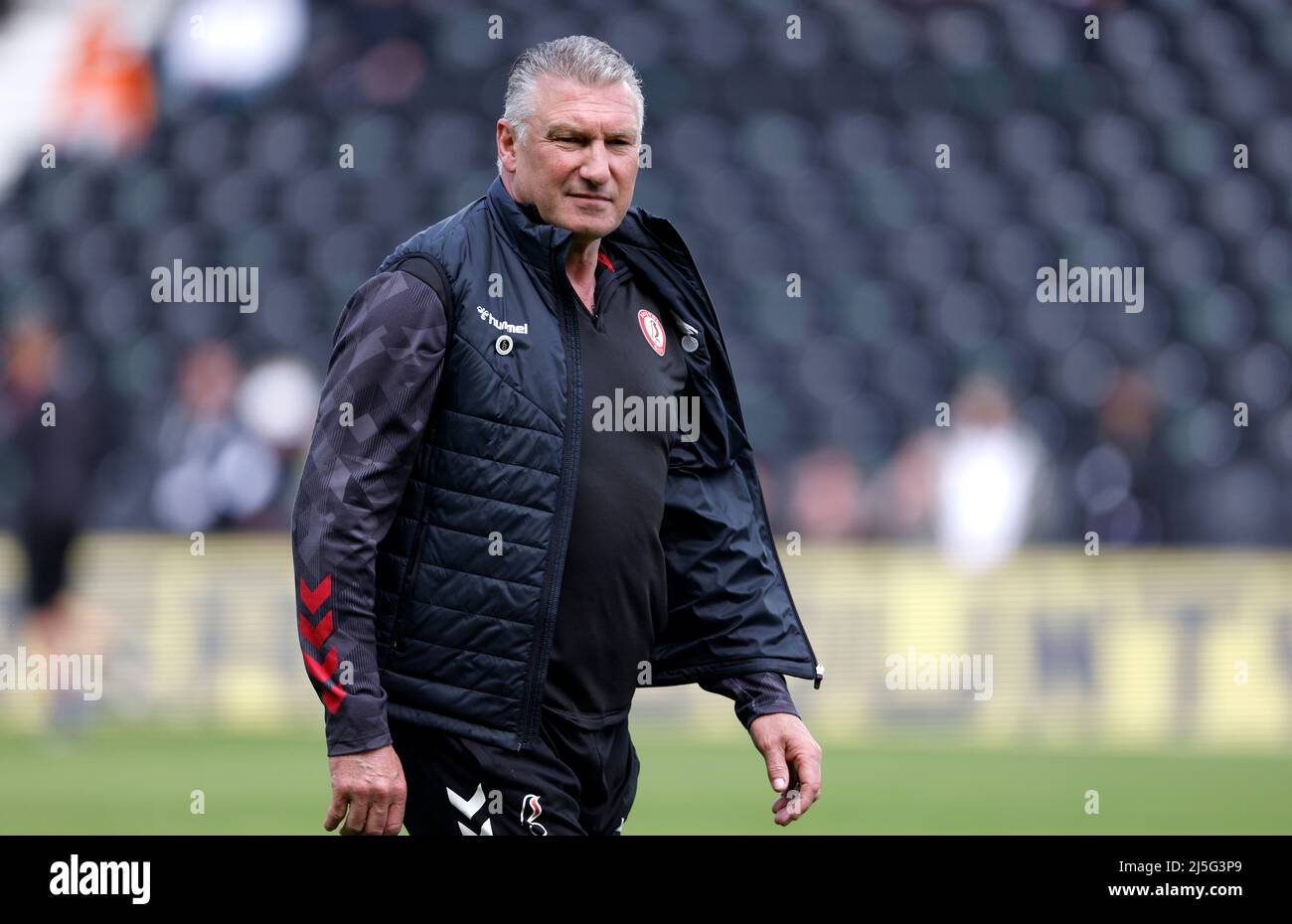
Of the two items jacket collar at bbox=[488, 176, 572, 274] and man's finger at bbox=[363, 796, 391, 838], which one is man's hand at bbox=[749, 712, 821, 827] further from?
jacket collar at bbox=[488, 176, 572, 274]

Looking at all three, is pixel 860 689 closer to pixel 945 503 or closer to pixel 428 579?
pixel 945 503

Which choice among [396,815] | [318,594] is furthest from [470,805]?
[318,594]

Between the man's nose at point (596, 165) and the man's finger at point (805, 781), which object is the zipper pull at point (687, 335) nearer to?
the man's nose at point (596, 165)

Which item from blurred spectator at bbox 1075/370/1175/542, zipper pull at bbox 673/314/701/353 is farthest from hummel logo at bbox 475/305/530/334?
blurred spectator at bbox 1075/370/1175/542

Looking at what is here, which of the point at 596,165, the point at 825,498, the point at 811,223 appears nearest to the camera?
the point at 596,165

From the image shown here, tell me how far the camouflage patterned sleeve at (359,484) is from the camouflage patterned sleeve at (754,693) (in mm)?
669

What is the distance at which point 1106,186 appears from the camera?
1020 cm

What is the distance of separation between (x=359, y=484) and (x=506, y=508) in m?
0.22

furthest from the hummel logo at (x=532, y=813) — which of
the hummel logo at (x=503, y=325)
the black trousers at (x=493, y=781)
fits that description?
the hummel logo at (x=503, y=325)

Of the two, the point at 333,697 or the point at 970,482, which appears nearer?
the point at 333,697

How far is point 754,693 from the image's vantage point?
9.06 feet

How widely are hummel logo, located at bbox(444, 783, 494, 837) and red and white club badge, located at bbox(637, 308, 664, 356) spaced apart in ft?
2.44

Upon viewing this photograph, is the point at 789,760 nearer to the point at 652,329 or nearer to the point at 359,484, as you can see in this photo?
the point at 652,329

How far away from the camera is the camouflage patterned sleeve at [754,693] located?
274 cm
